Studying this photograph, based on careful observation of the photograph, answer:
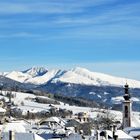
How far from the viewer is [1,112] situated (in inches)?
7042

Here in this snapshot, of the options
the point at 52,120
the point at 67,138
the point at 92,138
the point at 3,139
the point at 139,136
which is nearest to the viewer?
the point at 3,139

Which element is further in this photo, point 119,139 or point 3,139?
point 119,139

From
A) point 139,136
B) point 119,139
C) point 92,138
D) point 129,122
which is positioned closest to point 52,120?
point 129,122

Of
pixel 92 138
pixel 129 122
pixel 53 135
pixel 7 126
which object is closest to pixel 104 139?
pixel 92 138

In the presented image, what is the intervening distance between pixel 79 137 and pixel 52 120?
308 feet

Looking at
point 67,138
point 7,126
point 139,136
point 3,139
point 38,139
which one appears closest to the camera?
point 3,139

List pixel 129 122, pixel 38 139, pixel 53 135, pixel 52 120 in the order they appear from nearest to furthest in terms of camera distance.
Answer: pixel 38 139, pixel 53 135, pixel 129 122, pixel 52 120

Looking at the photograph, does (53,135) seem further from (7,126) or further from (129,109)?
(129,109)

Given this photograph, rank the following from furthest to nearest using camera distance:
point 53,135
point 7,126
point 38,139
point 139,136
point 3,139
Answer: point 139,136 → point 7,126 → point 53,135 → point 38,139 → point 3,139

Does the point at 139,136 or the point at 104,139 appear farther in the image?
the point at 139,136

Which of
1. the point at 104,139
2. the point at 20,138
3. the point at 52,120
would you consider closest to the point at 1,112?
the point at 52,120

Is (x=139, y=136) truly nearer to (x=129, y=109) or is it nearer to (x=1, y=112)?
(x=129, y=109)

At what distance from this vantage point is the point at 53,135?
3723 inches

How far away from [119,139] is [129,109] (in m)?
44.5
